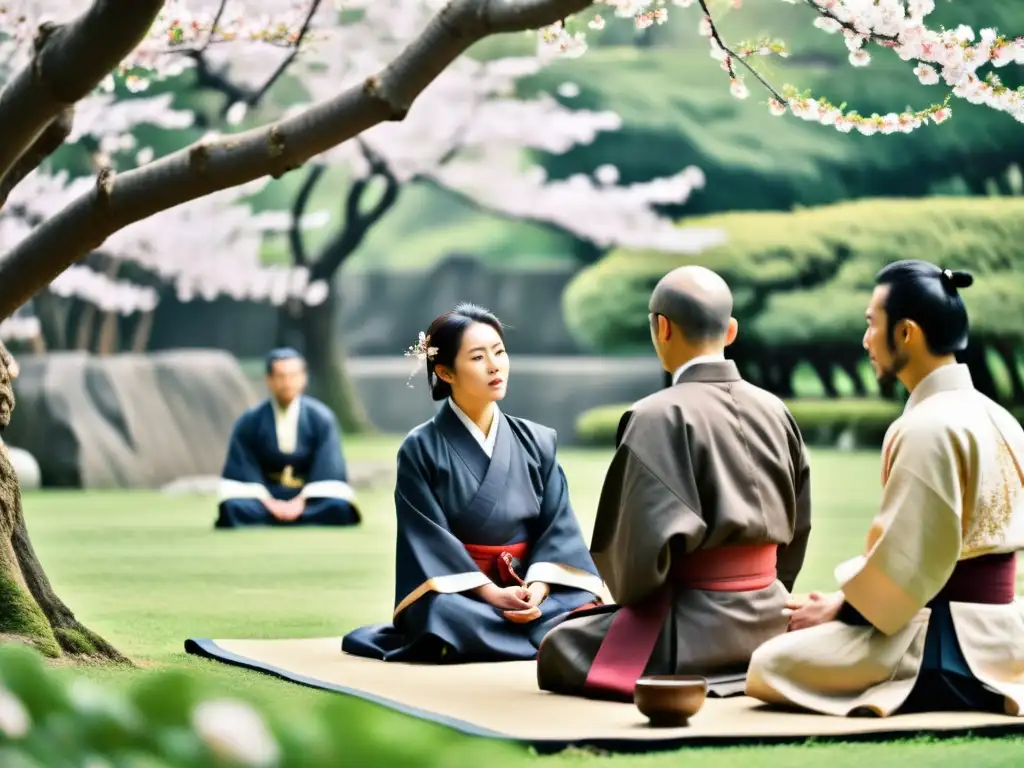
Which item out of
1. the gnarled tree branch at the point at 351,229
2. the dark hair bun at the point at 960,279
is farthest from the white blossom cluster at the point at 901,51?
the gnarled tree branch at the point at 351,229

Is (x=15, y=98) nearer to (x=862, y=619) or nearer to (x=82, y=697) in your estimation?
(x=862, y=619)

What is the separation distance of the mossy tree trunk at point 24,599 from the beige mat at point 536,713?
0.44 meters

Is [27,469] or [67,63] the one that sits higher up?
[67,63]

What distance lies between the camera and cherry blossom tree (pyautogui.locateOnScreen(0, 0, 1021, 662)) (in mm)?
3676

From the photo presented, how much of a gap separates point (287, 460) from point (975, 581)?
6951mm

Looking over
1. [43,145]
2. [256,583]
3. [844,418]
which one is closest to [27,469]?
[256,583]

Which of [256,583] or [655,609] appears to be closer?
[655,609]

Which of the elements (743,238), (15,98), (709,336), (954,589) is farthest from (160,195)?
(743,238)

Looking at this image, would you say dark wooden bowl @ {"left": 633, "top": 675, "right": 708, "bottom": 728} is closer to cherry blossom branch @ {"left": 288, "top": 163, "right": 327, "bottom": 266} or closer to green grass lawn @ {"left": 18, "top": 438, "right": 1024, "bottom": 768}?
green grass lawn @ {"left": 18, "top": 438, "right": 1024, "bottom": 768}

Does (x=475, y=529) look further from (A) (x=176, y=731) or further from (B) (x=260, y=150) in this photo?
(A) (x=176, y=731)

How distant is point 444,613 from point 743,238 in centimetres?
1408

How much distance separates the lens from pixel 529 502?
5180 mm

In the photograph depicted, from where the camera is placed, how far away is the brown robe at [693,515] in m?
4.09

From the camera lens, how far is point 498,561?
515 centimetres
